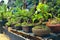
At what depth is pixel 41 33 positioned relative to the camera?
137 inches

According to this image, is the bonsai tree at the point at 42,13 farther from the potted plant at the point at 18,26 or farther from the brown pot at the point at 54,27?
the potted plant at the point at 18,26

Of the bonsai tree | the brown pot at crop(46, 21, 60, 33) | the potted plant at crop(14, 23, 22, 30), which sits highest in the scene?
the bonsai tree

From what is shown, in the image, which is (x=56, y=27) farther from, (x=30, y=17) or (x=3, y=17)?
(x=3, y=17)

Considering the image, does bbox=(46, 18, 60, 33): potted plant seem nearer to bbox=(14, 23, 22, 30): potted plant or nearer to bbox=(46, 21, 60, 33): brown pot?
bbox=(46, 21, 60, 33): brown pot

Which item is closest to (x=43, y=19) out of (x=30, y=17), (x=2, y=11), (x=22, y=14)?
(x=30, y=17)

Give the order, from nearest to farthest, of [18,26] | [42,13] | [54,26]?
[54,26] → [42,13] → [18,26]

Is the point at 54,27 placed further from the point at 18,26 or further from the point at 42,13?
the point at 18,26

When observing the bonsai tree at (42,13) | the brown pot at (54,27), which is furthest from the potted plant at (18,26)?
the brown pot at (54,27)

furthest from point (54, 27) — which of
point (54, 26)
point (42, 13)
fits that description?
point (42, 13)

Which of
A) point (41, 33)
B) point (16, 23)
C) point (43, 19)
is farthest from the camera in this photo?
point (16, 23)

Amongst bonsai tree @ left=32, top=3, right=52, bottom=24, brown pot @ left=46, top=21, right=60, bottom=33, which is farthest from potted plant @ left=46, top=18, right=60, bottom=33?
bonsai tree @ left=32, top=3, right=52, bottom=24

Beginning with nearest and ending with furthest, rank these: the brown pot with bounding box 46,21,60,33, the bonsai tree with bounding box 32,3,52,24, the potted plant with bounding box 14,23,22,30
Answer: the brown pot with bounding box 46,21,60,33 < the bonsai tree with bounding box 32,3,52,24 < the potted plant with bounding box 14,23,22,30

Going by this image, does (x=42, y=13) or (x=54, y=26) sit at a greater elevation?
(x=42, y=13)

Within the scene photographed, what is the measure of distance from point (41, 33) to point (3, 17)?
2853mm
